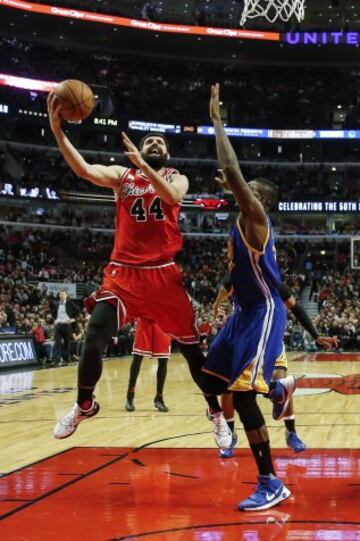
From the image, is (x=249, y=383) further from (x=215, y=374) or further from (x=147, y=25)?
(x=147, y=25)

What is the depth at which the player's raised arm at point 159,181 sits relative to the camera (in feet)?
15.2

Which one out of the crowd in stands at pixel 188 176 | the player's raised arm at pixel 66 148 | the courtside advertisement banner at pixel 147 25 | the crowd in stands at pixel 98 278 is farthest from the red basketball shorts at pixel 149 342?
the courtside advertisement banner at pixel 147 25

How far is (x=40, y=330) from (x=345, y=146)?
31406 millimetres

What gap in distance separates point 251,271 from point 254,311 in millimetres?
252

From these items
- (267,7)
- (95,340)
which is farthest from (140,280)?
(267,7)

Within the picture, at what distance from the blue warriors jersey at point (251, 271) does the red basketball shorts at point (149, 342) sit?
429 centimetres

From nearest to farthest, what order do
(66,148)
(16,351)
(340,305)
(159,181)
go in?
(159,181)
(66,148)
(16,351)
(340,305)

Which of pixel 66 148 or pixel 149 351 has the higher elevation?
pixel 66 148

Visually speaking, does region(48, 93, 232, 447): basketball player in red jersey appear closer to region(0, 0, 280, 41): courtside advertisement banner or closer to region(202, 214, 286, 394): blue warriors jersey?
region(202, 214, 286, 394): blue warriors jersey

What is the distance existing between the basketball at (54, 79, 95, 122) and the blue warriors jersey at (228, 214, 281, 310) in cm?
137

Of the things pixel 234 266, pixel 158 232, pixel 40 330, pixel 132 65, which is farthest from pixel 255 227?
pixel 132 65

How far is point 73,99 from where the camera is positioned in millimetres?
4996

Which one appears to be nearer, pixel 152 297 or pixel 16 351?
pixel 152 297

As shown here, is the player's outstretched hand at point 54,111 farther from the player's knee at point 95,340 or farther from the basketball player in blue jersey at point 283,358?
the basketball player in blue jersey at point 283,358
